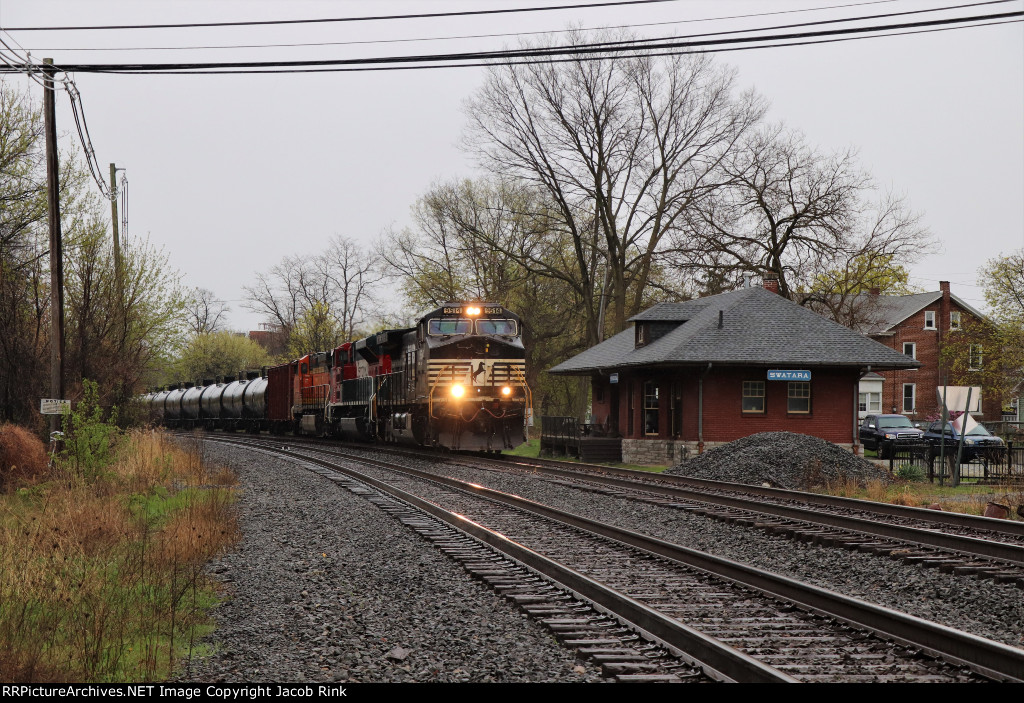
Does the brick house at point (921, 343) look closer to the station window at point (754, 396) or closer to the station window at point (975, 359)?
the station window at point (975, 359)

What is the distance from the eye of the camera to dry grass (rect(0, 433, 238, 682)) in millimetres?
6102

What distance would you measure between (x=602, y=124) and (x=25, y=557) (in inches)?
1567

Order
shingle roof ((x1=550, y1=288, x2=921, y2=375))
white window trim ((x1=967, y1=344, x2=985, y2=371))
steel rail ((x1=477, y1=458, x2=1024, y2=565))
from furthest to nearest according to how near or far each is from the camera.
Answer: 1. white window trim ((x1=967, y1=344, x2=985, y2=371))
2. shingle roof ((x1=550, y1=288, x2=921, y2=375))
3. steel rail ((x1=477, y1=458, x2=1024, y2=565))

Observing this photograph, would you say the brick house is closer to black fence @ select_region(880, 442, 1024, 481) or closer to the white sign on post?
black fence @ select_region(880, 442, 1024, 481)

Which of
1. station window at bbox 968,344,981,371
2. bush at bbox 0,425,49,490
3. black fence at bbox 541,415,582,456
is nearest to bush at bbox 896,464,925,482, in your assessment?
black fence at bbox 541,415,582,456

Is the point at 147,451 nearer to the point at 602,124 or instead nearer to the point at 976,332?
the point at 602,124

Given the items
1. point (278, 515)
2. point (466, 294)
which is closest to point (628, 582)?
point (278, 515)

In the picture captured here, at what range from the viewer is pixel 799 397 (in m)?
29.5

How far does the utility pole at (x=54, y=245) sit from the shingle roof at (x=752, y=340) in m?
16.2

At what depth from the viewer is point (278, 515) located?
1426 cm

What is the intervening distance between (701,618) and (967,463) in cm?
2427

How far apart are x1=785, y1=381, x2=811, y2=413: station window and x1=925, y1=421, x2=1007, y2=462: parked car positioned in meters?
3.66

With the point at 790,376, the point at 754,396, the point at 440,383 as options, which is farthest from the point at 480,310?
the point at 790,376

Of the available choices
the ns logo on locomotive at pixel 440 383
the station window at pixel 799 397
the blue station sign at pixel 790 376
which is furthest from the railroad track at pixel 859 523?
the station window at pixel 799 397
